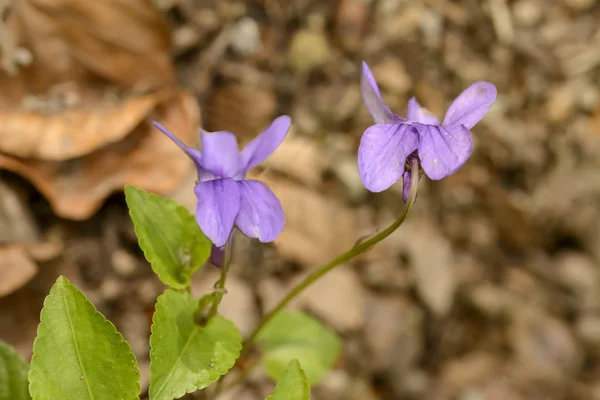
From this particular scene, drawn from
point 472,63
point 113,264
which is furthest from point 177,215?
point 472,63

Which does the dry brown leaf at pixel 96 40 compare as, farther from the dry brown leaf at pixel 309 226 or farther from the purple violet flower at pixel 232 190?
the purple violet flower at pixel 232 190

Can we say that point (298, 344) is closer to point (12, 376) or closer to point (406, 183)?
point (12, 376)

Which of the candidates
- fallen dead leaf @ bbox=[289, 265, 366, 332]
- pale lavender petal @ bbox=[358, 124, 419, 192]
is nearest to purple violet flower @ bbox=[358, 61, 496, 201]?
pale lavender petal @ bbox=[358, 124, 419, 192]

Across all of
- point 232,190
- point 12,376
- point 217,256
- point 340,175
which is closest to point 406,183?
point 232,190

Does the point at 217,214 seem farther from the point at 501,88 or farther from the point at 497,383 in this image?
the point at 501,88

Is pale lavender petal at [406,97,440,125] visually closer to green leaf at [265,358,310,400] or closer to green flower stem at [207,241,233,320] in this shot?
green flower stem at [207,241,233,320]

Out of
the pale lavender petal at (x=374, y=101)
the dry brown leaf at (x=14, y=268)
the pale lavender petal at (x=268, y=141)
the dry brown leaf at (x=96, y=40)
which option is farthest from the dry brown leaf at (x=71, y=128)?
the pale lavender petal at (x=374, y=101)
